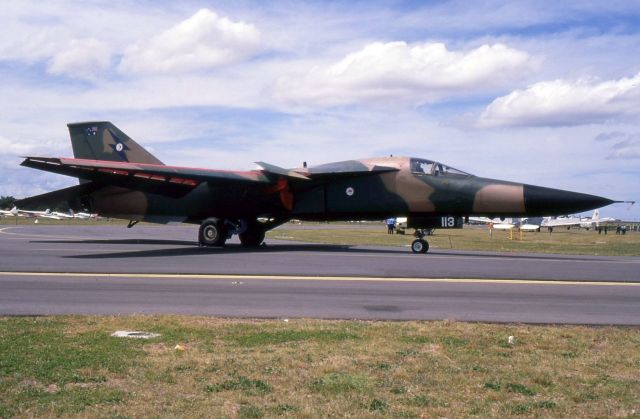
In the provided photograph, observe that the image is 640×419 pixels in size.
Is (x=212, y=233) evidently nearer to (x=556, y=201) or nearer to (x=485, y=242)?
(x=556, y=201)

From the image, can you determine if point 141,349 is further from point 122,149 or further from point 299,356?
point 122,149

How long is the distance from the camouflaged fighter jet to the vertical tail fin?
0.04 m

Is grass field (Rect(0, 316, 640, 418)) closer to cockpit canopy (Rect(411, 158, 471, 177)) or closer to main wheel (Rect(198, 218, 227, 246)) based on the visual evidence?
cockpit canopy (Rect(411, 158, 471, 177))

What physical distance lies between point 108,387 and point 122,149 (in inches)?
784

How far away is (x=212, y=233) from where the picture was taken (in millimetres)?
22062

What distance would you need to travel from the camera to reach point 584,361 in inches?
263

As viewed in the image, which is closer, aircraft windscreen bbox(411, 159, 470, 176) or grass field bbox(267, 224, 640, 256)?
aircraft windscreen bbox(411, 159, 470, 176)

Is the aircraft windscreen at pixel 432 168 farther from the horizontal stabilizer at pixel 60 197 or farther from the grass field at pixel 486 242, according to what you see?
the horizontal stabilizer at pixel 60 197

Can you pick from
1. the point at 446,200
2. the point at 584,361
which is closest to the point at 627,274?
the point at 446,200

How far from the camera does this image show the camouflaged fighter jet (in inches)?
748

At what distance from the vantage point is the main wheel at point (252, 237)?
23.0 meters

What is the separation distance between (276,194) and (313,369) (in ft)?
50.9

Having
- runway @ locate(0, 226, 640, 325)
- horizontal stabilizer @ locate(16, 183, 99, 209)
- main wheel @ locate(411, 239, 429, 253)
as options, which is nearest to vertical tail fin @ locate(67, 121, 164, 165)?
horizontal stabilizer @ locate(16, 183, 99, 209)

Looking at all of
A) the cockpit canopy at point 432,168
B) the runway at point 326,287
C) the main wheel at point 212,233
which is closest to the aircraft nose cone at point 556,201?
the runway at point 326,287
